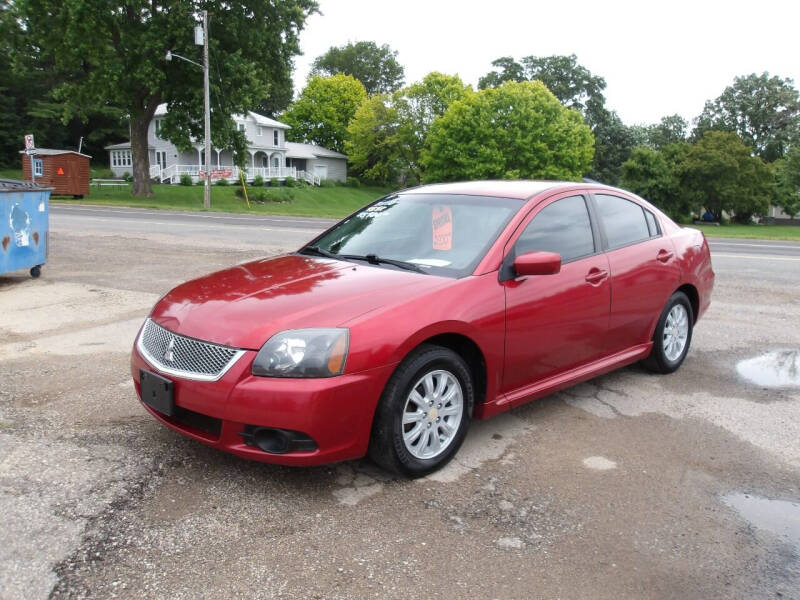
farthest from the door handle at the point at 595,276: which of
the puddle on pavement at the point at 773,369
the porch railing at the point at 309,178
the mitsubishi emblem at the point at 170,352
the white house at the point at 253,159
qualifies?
the porch railing at the point at 309,178

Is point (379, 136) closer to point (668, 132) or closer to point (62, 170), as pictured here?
point (62, 170)

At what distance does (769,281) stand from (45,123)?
196 ft

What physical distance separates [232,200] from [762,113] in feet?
208

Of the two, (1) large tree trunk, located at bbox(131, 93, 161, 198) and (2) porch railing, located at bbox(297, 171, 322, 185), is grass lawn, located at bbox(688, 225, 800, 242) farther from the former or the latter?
(2) porch railing, located at bbox(297, 171, 322, 185)

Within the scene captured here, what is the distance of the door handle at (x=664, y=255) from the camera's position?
5.40 metres

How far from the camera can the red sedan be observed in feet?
10.9

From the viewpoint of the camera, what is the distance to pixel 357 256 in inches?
177

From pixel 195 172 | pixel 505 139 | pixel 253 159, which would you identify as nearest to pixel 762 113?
pixel 505 139

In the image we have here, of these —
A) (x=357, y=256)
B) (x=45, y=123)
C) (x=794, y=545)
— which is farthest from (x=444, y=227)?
(x=45, y=123)

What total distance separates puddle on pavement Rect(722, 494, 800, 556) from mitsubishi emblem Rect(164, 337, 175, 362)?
9.52 feet

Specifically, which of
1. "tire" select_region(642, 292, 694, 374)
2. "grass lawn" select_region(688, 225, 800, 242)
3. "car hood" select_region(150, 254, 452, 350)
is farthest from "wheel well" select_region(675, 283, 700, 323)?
"grass lawn" select_region(688, 225, 800, 242)

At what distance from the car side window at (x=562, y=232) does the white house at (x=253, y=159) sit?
167 ft

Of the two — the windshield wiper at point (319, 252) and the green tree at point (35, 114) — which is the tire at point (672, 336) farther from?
the green tree at point (35, 114)

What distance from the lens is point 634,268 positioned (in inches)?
201
